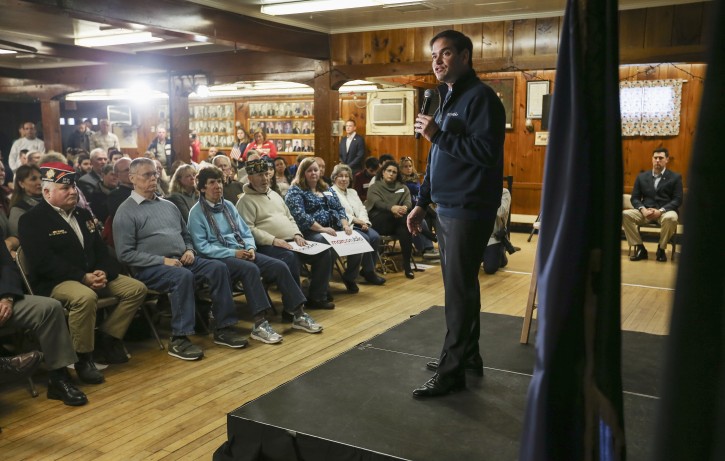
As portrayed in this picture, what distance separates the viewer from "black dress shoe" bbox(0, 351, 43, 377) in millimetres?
3098

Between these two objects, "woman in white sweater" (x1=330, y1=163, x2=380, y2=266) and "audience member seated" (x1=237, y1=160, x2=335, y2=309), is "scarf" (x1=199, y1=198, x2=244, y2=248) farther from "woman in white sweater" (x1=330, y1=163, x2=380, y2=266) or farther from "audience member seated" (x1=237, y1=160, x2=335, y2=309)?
"woman in white sweater" (x1=330, y1=163, x2=380, y2=266)

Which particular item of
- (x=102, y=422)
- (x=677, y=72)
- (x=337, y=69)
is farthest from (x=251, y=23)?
(x=677, y=72)

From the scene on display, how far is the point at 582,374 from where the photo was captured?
2.46ft

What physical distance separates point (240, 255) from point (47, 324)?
4.96 feet

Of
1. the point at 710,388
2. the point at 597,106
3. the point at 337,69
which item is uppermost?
the point at 337,69

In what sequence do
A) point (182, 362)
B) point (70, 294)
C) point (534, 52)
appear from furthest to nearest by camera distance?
point (534, 52) < point (182, 362) < point (70, 294)

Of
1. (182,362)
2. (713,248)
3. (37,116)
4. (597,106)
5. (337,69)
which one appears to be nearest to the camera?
(713,248)

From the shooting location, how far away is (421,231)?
7.48 m

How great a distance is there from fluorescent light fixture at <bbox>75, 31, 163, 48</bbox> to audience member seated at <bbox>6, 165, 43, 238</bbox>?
385cm

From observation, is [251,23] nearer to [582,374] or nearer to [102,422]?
[102,422]

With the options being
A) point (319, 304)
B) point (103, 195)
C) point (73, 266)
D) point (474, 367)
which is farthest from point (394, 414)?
point (103, 195)

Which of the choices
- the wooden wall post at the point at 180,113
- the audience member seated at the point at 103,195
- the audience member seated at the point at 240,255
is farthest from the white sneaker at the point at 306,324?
the wooden wall post at the point at 180,113

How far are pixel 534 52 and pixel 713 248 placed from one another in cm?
691

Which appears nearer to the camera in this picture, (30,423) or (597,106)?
(597,106)
